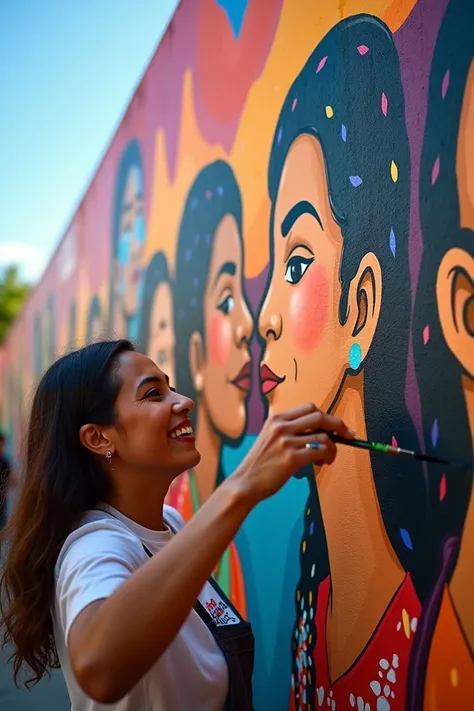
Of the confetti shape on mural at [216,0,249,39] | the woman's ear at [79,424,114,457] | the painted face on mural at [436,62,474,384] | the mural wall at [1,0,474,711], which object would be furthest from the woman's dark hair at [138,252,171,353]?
the painted face on mural at [436,62,474,384]

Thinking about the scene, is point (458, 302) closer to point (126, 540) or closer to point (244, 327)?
point (126, 540)

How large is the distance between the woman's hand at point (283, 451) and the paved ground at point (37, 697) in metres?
2.93

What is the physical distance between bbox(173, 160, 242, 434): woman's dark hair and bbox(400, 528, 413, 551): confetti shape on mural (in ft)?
5.84

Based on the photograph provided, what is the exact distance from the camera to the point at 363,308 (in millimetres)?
2133

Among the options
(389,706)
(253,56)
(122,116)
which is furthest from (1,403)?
(389,706)

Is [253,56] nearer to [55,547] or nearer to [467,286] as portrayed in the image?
[467,286]

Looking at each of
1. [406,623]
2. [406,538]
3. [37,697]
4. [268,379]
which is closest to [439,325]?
[406,538]

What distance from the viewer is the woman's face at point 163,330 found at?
4.43 m

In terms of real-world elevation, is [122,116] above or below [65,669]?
above

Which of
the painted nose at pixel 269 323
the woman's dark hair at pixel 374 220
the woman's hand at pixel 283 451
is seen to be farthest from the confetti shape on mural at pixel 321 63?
the woman's hand at pixel 283 451

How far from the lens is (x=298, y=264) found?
8.59ft

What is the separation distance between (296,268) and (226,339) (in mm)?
851

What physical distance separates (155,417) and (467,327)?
33.5 inches

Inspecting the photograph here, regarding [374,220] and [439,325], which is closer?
[439,325]
